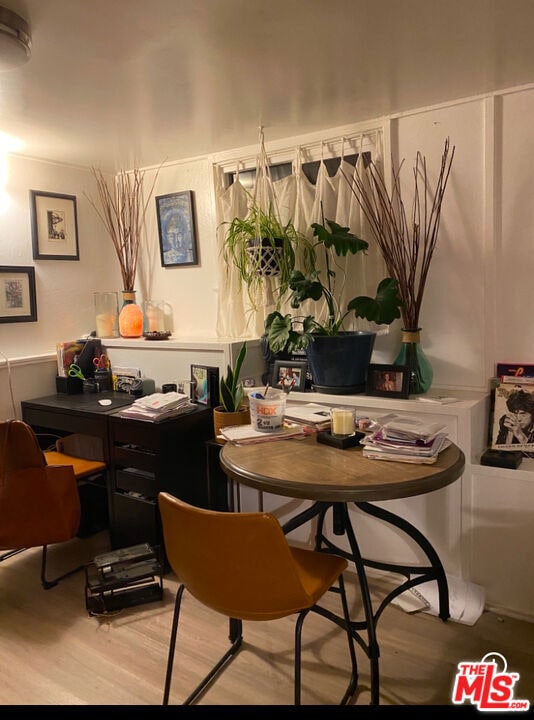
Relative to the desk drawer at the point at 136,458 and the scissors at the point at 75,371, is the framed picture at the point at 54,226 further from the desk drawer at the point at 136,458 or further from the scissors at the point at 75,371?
the desk drawer at the point at 136,458

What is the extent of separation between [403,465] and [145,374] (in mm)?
2002

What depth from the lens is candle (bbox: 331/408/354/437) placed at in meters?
1.96

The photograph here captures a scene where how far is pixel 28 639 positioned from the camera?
2.16 m

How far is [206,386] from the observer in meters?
2.93

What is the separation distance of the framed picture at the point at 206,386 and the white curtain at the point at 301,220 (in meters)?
0.44

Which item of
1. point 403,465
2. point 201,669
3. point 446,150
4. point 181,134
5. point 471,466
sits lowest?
point 201,669

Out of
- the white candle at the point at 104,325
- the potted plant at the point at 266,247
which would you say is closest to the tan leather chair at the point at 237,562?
the potted plant at the point at 266,247

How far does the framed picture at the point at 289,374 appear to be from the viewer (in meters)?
2.77

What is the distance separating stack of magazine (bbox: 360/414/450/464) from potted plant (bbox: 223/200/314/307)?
1.32 metres

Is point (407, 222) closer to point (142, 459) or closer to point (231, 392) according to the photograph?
point (231, 392)

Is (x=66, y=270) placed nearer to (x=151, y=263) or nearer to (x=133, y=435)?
(x=151, y=263)

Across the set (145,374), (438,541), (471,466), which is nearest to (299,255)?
(145,374)

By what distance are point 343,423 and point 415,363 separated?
76 cm

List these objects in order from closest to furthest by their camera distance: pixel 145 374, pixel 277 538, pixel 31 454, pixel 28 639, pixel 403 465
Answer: pixel 277 538 → pixel 403 465 → pixel 28 639 → pixel 31 454 → pixel 145 374
